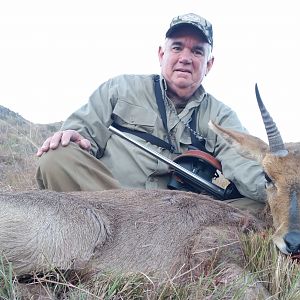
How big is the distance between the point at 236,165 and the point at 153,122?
3.84 feet

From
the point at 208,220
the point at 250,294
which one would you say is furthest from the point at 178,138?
the point at 250,294

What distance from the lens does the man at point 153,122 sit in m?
5.33

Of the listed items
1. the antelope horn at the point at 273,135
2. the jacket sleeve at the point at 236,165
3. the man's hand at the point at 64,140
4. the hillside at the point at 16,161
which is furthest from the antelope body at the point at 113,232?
the hillside at the point at 16,161

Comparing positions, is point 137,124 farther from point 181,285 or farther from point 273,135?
Answer: point 181,285

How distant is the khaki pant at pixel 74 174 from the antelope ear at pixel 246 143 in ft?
1.82

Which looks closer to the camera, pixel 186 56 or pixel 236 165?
pixel 236 165

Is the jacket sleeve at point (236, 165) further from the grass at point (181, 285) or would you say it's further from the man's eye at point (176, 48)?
the grass at point (181, 285)

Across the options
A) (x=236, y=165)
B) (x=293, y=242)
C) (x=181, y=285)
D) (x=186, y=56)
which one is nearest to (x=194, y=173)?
Result: (x=236, y=165)

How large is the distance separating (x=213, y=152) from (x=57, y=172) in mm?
1919

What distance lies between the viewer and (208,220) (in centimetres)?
416

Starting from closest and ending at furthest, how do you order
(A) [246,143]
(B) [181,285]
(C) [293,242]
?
(B) [181,285]
(C) [293,242]
(A) [246,143]

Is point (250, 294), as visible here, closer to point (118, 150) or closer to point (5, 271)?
point (5, 271)

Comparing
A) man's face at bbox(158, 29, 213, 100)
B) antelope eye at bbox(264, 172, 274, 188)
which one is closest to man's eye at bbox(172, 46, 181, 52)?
man's face at bbox(158, 29, 213, 100)

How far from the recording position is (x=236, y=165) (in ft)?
17.8
